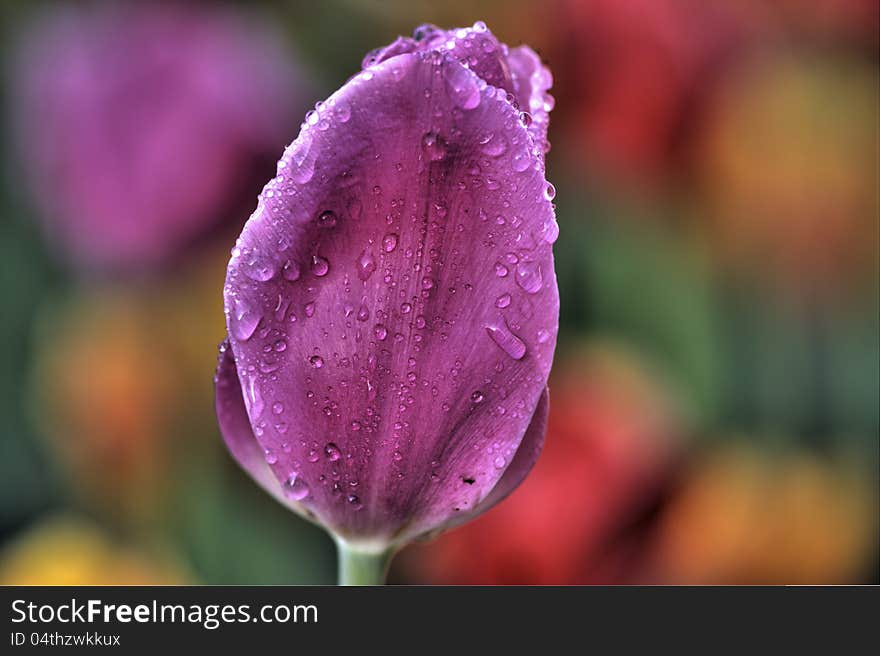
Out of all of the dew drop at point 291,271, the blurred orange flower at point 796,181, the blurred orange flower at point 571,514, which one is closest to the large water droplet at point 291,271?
the dew drop at point 291,271

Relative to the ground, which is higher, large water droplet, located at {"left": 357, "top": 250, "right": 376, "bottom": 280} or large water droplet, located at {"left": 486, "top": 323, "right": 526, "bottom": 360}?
large water droplet, located at {"left": 357, "top": 250, "right": 376, "bottom": 280}

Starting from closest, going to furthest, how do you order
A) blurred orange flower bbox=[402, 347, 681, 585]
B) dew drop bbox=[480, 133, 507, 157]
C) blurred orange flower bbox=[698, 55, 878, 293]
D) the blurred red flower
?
dew drop bbox=[480, 133, 507, 157] < blurred orange flower bbox=[402, 347, 681, 585] < the blurred red flower < blurred orange flower bbox=[698, 55, 878, 293]

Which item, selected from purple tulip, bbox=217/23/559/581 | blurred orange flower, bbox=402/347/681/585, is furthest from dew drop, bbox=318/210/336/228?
blurred orange flower, bbox=402/347/681/585

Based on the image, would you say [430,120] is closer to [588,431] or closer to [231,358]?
[231,358]

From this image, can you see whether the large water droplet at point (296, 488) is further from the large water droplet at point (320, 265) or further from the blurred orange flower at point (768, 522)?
the blurred orange flower at point (768, 522)

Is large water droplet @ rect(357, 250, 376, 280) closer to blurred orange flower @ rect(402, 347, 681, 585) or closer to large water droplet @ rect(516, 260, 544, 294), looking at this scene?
large water droplet @ rect(516, 260, 544, 294)
